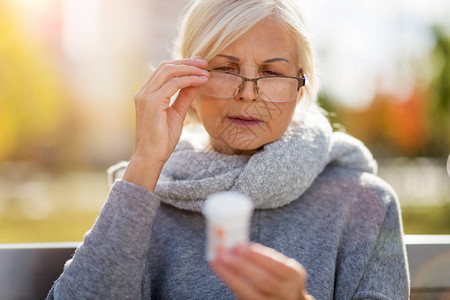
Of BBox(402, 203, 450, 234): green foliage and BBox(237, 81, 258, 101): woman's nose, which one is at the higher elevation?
BBox(237, 81, 258, 101): woman's nose

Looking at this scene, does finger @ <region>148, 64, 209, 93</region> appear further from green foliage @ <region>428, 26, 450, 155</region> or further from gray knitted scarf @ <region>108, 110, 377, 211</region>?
green foliage @ <region>428, 26, 450, 155</region>

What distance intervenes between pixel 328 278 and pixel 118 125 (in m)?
27.2

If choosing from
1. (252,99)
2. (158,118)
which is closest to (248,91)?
(252,99)

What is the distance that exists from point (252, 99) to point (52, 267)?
52.8 inches

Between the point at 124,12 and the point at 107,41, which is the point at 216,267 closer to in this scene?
the point at 107,41

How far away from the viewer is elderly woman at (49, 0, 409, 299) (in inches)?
76.3

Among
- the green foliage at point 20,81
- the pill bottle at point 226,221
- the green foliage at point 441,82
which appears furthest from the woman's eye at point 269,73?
the green foliage at point 441,82

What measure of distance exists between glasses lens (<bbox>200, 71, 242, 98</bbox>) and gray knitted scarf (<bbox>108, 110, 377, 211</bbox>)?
0.99ft

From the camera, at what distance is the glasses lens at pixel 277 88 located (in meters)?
2.08

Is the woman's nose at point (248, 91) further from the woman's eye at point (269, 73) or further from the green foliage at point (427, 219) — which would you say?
the green foliage at point (427, 219)

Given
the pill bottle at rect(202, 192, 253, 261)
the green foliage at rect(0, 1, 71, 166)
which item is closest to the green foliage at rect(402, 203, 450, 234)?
the pill bottle at rect(202, 192, 253, 261)

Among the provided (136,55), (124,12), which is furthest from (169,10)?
(136,55)

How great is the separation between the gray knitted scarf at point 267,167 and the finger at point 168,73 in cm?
47

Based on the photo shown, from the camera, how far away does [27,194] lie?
1423cm
